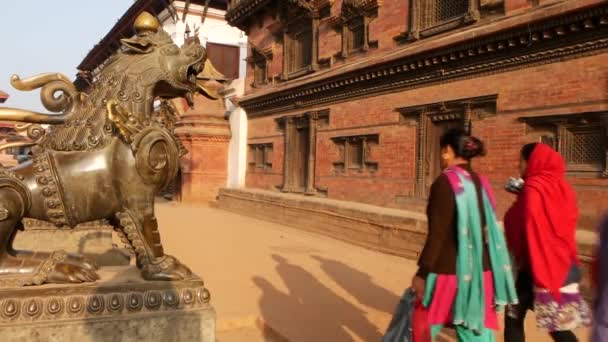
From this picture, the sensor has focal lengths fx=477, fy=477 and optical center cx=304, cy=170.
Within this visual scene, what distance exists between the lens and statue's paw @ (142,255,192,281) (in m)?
2.76

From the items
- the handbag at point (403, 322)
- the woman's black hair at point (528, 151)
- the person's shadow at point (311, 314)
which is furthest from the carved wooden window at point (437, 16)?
the handbag at point (403, 322)

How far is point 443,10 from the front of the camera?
10.0 metres

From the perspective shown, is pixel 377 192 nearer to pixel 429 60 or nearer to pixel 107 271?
pixel 429 60

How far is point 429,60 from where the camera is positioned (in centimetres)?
949

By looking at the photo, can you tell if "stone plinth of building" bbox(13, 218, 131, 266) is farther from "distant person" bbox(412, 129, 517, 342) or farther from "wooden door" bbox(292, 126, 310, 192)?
"wooden door" bbox(292, 126, 310, 192)

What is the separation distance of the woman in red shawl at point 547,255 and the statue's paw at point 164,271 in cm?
217

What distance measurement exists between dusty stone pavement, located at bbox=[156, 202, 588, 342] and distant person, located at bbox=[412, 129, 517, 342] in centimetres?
171

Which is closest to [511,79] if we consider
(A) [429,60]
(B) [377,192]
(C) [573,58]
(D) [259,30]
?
(C) [573,58]

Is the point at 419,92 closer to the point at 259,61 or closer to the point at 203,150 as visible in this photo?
the point at 259,61

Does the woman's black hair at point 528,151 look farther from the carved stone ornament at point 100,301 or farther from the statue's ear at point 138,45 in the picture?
the statue's ear at point 138,45

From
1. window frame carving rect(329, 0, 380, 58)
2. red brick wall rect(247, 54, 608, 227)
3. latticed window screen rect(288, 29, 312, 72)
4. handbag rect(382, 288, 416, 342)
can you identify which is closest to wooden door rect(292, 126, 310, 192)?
red brick wall rect(247, 54, 608, 227)

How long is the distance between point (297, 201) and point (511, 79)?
6064 mm

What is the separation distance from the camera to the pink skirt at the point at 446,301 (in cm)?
263

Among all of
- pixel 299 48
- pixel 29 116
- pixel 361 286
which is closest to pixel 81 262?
pixel 29 116
